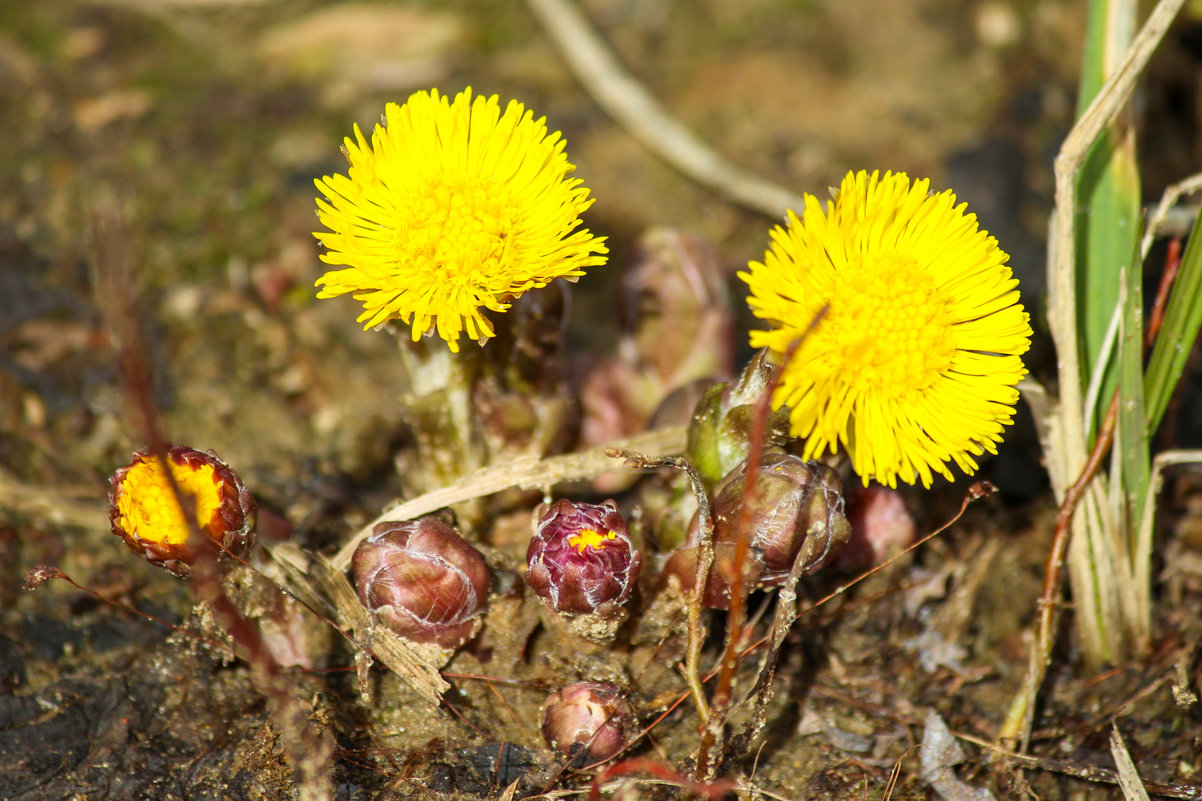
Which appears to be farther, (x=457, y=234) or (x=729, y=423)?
(x=729, y=423)

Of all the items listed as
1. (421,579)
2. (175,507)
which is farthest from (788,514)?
(175,507)

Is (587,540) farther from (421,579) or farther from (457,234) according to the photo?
(457,234)

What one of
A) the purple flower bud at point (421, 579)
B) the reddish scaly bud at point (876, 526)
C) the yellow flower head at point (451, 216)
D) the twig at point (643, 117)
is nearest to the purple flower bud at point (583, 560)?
the purple flower bud at point (421, 579)

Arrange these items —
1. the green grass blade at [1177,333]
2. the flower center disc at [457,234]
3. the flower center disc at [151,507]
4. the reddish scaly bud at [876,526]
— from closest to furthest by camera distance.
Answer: the flower center disc at [151,507], the flower center disc at [457,234], the green grass blade at [1177,333], the reddish scaly bud at [876,526]

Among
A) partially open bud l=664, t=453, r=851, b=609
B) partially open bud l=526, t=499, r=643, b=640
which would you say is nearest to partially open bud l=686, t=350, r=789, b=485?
partially open bud l=664, t=453, r=851, b=609

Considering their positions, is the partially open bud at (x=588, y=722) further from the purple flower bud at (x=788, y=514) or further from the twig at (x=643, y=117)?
the twig at (x=643, y=117)

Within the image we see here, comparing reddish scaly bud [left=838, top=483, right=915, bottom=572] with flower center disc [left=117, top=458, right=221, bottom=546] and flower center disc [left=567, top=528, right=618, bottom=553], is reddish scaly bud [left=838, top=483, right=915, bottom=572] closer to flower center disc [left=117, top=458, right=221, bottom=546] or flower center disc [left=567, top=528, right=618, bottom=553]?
flower center disc [left=567, top=528, right=618, bottom=553]
